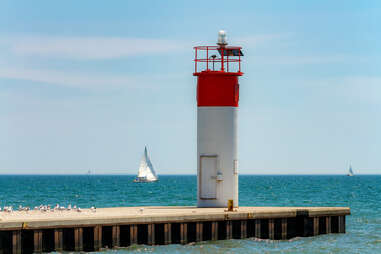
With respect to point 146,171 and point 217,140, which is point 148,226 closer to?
point 217,140

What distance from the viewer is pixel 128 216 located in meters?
27.3

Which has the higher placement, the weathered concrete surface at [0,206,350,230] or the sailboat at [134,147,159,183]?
the weathered concrete surface at [0,206,350,230]

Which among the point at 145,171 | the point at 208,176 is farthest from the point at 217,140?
Answer: the point at 145,171

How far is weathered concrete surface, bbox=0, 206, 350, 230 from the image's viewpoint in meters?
25.5

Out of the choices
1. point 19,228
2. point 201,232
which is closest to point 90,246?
point 19,228

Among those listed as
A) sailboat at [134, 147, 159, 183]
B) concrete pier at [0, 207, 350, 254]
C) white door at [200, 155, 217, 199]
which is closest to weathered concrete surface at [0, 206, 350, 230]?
concrete pier at [0, 207, 350, 254]

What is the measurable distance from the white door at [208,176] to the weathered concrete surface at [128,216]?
1.46 metres

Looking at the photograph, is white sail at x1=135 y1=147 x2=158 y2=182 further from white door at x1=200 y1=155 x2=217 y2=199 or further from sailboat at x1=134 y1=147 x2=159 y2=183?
white door at x1=200 y1=155 x2=217 y2=199

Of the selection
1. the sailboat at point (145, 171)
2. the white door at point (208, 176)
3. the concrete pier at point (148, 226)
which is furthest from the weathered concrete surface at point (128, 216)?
the sailboat at point (145, 171)

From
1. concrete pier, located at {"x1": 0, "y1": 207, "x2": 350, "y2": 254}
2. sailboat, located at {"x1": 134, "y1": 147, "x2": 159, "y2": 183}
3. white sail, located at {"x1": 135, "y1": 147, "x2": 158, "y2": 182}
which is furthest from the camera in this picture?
white sail, located at {"x1": 135, "y1": 147, "x2": 158, "y2": 182}

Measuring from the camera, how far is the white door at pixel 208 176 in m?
33.0

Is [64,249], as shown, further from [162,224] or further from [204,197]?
[204,197]

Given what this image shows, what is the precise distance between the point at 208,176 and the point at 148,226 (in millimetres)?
6200

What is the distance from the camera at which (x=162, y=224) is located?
28.0 metres
